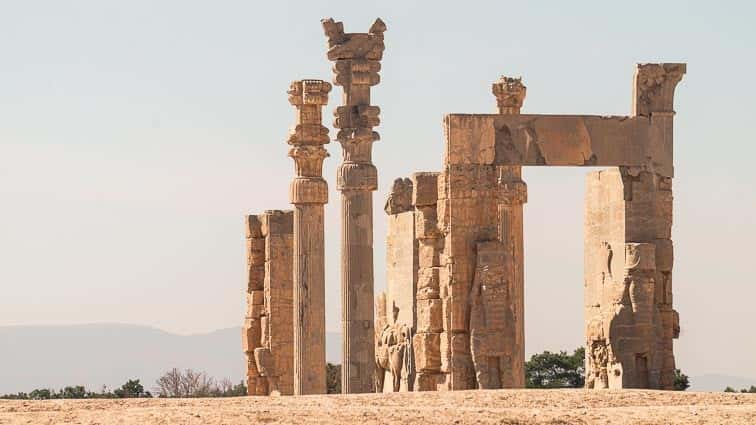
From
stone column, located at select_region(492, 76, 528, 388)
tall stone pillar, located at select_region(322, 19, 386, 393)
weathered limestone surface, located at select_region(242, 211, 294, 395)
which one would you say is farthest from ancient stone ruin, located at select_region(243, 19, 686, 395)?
weathered limestone surface, located at select_region(242, 211, 294, 395)

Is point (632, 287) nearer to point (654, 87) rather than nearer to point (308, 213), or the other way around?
point (654, 87)

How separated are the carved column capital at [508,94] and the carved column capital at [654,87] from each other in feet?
23.6

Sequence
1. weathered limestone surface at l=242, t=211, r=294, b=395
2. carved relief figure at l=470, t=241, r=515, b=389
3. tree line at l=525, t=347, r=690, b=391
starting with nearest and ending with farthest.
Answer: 1. carved relief figure at l=470, t=241, r=515, b=389
2. weathered limestone surface at l=242, t=211, r=294, b=395
3. tree line at l=525, t=347, r=690, b=391

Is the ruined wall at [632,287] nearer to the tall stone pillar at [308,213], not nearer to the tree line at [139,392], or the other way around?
the tall stone pillar at [308,213]

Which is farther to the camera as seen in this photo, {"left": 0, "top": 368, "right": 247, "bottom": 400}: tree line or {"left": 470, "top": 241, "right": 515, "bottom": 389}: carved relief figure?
{"left": 0, "top": 368, "right": 247, "bottom": 400}: tree line

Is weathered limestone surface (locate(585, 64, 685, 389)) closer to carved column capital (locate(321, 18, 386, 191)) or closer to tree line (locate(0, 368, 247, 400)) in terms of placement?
carved column capital (locate(321, 18, 386, 191))

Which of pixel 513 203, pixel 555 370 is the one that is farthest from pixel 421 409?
pixel 555 370

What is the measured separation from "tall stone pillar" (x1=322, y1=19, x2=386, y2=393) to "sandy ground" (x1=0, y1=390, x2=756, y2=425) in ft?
32.7

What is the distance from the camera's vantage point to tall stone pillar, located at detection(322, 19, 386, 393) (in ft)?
111

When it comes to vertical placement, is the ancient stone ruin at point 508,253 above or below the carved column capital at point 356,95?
below

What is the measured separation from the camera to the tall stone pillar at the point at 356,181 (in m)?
33.8

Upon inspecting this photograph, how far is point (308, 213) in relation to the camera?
35188 mm

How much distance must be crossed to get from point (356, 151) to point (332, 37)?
193cm

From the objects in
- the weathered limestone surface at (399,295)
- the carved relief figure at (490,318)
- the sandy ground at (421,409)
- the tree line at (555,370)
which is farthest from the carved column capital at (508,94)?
the tree line at (555,370)
